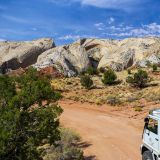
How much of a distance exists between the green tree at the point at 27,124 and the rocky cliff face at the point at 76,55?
113 ft

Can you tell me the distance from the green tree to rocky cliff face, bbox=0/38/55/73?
48.5 metres

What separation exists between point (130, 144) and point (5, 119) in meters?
8.28

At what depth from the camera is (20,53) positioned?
232 ft

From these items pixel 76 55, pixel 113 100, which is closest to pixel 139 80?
pixel 113 100

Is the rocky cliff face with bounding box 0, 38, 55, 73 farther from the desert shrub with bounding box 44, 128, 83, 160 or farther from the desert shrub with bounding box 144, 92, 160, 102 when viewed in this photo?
the desert shrub with bounding box 44, 128, 83, 160

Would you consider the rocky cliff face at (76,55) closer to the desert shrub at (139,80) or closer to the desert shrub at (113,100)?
the desert shrub at (139,80)

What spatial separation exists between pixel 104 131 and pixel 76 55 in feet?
128

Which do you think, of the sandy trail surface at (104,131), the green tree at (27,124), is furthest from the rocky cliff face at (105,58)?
the green tree at (27,124)

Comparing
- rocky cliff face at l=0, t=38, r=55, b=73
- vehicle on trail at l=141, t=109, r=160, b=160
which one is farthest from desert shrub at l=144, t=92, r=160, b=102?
rocky cliff face at l=0, t=38, r=55, b=73

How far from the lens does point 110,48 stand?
7725 centimetres

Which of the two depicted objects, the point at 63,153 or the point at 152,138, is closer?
the point at 152,138

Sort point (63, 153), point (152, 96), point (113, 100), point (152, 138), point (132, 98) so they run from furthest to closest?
point (132, 98) → point (113, 100) → point (152, 96) → point (63, 153) → point (152, 138)

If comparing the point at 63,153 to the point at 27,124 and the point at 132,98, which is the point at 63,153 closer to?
the point at 27,124

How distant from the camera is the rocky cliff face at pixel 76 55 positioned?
56869 millimetres
